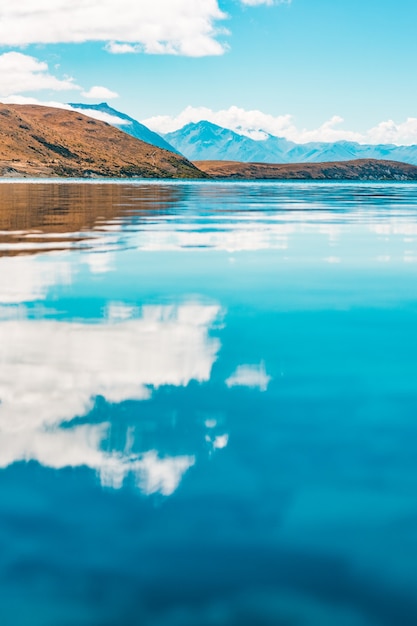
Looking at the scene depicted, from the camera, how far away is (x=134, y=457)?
9305mm

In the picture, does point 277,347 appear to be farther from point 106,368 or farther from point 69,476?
point 69,476

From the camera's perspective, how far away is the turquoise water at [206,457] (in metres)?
6.46

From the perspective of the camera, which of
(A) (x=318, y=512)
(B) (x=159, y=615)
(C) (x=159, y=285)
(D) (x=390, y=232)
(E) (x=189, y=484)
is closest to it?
(B) (x=159, y=615)

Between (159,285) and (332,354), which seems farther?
(159,285)

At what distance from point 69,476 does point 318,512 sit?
3.11 m

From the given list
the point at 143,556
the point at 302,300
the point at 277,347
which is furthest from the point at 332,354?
the point at 143,556

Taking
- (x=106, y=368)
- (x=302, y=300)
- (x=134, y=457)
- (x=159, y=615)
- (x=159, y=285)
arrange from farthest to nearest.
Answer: (x=159, y=285)
(x=302, y=300)
(x=106, y=368)
(x=134, y=457)
(x=159, y=615)

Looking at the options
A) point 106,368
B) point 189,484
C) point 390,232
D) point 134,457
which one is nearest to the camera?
point 189,484

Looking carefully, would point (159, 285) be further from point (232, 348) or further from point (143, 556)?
point (143, 556)

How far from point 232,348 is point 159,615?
9357mm

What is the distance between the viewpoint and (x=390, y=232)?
153ft

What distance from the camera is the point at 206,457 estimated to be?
30.9 ft

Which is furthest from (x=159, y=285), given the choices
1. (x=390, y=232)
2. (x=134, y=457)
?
(x=390, y=232)

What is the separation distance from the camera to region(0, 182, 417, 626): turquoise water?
21.2ft
